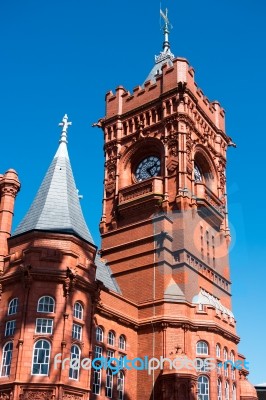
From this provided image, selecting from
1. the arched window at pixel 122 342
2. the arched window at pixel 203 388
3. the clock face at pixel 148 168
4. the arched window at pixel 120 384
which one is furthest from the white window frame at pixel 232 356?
the clock face at pixel 148 168

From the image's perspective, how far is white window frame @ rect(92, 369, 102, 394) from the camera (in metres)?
35.7

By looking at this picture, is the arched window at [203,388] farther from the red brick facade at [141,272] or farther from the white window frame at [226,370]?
the white window frame at [226,370]

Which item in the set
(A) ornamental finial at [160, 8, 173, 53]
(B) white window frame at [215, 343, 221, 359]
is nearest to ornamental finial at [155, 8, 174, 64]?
(A) ornamental finial at [160, 8, 173, 53]

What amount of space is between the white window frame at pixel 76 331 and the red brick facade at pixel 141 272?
0.06m

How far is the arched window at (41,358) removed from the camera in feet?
102

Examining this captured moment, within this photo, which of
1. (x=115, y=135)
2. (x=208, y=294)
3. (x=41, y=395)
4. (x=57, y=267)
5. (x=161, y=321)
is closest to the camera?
(x=41, y=395)

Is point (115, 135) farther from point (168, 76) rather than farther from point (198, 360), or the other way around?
point (198, 360)

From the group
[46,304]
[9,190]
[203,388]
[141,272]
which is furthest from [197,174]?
[46,304]

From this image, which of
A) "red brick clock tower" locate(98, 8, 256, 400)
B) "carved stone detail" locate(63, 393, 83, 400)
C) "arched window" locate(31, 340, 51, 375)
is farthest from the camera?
"red brick clock tower" locate(98, 8, 256, 400)

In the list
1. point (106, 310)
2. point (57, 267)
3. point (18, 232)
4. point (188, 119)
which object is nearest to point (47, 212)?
point (18, 232)

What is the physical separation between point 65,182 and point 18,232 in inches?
199

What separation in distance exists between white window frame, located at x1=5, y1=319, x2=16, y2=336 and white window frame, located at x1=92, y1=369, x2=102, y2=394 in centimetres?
645

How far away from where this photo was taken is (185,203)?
45188 mm

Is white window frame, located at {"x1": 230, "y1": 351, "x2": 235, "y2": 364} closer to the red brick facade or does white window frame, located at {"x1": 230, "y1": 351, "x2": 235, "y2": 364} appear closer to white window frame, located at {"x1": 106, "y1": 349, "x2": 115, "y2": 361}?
the red brick facade
